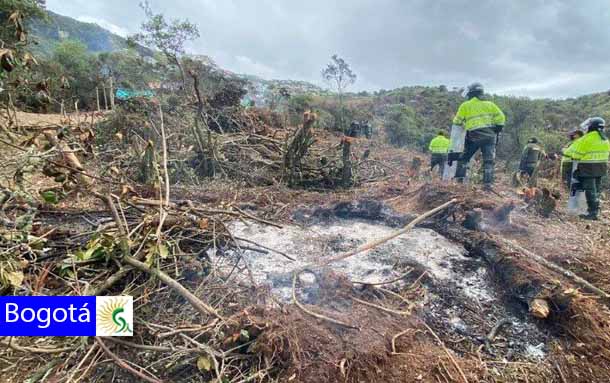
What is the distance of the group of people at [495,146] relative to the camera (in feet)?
15.4

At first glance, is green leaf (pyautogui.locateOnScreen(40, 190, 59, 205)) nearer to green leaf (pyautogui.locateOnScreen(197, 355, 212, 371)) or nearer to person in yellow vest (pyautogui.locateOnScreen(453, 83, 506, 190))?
green leaf (pyautogui.locateOnScreen(197, 355, 212, 371))

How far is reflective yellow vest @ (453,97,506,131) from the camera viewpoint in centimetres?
523

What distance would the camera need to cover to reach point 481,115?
17.3ft

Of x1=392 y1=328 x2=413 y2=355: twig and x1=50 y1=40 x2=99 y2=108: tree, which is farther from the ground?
x1=50 y1=40 x2=99 y2=108: tree

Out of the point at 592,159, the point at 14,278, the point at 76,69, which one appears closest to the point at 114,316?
the point at 14,278

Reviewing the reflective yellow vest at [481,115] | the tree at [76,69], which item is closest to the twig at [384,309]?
the reflective yellow vest at [481,115]

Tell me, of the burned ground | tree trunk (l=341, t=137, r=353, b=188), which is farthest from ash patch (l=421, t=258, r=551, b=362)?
tree trunk (l=341, t=137, r=353, b=188)

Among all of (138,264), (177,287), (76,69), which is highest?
(76,69)

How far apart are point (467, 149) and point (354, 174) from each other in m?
2.10

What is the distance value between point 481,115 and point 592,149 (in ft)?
5.29

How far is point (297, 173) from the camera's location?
5.58 meters

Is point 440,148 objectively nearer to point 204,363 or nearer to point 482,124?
point 482,124

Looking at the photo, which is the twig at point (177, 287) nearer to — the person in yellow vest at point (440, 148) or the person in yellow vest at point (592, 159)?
the person in yellow vest at point (592, 159)

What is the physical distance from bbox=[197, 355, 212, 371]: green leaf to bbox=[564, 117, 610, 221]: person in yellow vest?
584 centimetres
